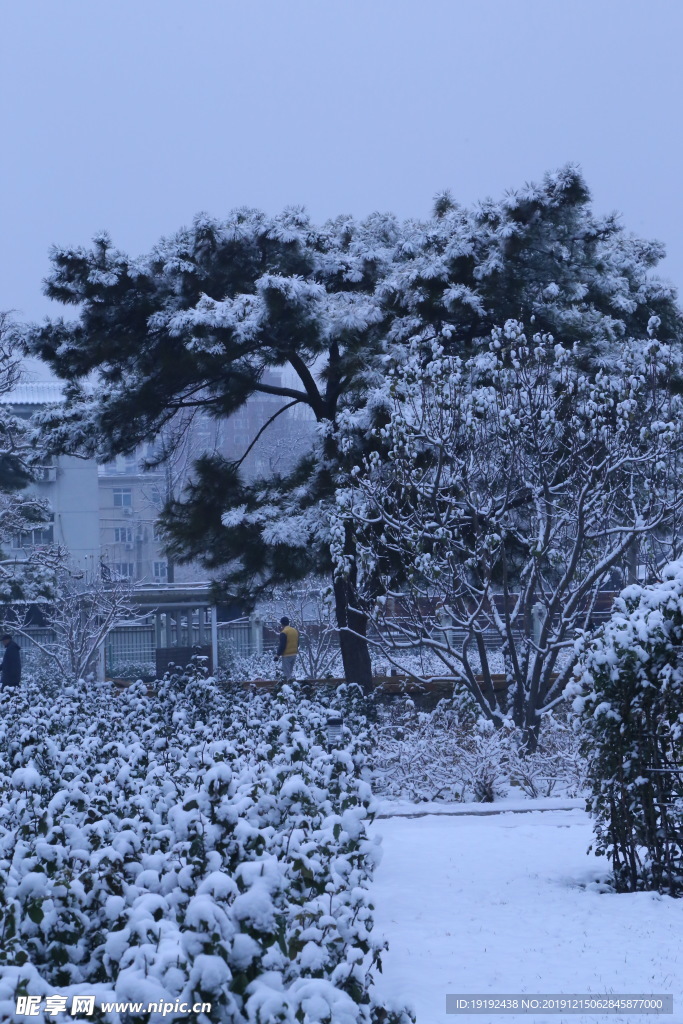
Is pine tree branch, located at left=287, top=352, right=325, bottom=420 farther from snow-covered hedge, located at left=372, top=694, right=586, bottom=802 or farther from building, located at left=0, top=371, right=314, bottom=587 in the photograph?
building, located at left=0, top=371, right=314, bottom=587

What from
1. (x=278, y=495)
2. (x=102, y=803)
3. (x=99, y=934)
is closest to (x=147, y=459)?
(x=278, y=495)

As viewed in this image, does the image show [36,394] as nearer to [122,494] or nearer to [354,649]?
[122,494]

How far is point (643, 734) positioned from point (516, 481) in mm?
6691

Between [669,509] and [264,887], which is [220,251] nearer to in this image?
[669,509]

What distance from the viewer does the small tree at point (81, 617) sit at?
81.1 feet

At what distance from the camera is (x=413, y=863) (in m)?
6.42

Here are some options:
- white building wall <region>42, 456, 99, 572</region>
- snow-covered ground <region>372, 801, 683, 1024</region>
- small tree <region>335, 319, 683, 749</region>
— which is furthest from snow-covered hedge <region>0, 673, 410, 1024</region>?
white building wall <region>42, 456, 99, 572</region>

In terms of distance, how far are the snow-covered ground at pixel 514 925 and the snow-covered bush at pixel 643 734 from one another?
25 cm

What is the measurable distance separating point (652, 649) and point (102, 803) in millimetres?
2717

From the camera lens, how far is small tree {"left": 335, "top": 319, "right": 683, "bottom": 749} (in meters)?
10.4

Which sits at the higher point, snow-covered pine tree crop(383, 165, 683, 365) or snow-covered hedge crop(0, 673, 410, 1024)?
snow-covered pine tree crop(383, 165, 683, 365)

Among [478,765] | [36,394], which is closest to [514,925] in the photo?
[478,765]

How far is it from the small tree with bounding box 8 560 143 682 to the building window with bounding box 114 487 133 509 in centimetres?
3032

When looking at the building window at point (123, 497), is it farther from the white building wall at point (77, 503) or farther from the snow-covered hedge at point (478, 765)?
the snow-covered hedge at point (478, 765)
